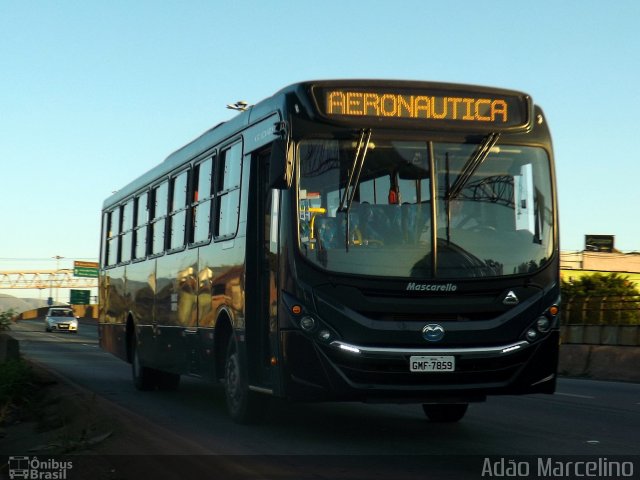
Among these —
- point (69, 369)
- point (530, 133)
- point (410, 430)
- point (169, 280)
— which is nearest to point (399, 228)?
point (530, 133)

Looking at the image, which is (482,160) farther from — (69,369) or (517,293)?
(69,369)

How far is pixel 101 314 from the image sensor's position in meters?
22.9

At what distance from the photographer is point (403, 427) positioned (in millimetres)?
12414

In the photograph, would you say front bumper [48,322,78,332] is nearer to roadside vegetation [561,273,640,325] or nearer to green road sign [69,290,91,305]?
roadside vegetation [561,273,640,325]

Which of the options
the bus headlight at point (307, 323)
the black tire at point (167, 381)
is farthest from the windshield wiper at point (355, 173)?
the black tire at point (167, 381)

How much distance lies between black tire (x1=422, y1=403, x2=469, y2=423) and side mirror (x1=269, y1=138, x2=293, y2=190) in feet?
11.9

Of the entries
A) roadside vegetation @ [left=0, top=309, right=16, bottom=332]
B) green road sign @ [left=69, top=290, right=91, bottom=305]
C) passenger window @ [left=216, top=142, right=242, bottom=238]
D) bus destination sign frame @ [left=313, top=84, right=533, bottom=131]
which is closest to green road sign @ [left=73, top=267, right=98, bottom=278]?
green road sign @ [left=69, top=290, right=91, bottom=305]

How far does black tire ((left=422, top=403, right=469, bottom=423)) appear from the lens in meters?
12.9

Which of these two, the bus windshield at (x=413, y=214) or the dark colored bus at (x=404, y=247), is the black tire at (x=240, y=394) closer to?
the dark colored bus at (x=404, y=247)

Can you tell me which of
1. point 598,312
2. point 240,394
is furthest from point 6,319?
point 598,312

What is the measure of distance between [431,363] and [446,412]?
277cm

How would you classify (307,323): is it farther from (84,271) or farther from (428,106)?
(84,271)

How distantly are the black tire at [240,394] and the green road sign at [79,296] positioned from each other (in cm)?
11348
